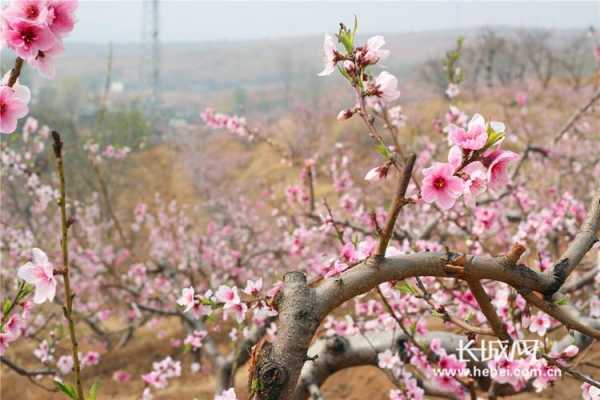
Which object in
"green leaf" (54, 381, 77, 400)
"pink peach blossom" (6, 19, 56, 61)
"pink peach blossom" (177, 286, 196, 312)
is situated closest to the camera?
"green leaf" (54, 381, 77, 400)

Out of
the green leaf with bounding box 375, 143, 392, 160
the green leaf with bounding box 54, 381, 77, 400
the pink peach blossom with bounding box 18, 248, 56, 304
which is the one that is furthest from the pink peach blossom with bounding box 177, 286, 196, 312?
the green leaf with bounding box 375, 143, 392, 160

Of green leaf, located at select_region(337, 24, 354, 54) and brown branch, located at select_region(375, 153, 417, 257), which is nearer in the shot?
brown branch, located at select_region(375, 153, 417, 257)

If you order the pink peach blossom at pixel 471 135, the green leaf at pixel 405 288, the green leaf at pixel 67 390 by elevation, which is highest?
the pink peach blossom at pixel 471 135

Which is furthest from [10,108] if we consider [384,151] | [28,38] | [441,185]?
[441,185]

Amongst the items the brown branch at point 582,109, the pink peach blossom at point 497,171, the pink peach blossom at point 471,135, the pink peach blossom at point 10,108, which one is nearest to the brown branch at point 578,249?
the pink peach blossom at point 497,171

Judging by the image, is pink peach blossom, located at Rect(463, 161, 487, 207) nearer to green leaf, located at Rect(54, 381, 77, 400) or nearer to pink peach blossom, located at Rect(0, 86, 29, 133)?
green leaf, located at Rect(54, 381, 77, 400)

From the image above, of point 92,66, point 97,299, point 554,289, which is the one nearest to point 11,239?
point 97,299

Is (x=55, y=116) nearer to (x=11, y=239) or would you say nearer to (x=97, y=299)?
(x=97, y=299)

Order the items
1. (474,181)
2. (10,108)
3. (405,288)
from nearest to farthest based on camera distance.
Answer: (474,181), (10,108), (405,288)

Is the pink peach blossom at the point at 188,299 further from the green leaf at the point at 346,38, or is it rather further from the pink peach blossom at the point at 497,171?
the pink peach blossom at the point at 497,171

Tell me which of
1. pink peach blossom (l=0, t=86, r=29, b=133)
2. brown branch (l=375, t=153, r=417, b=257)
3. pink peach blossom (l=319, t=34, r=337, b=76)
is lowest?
brown branch (l=375, t=153, r=417, b=257)

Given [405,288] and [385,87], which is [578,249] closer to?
[405,288]

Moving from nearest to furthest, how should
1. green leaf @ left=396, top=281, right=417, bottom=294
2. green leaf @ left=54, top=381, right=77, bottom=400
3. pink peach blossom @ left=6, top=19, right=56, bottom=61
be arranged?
green leaf @ left=54, top=381, right=77, bottom=400
pink peach blossom @ left=6, top=19, right=56, bottom=61
green leaf @ left=396, top=281, right=417, bottom=294

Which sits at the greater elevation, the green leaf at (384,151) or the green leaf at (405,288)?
the green leaf at (384,151)
